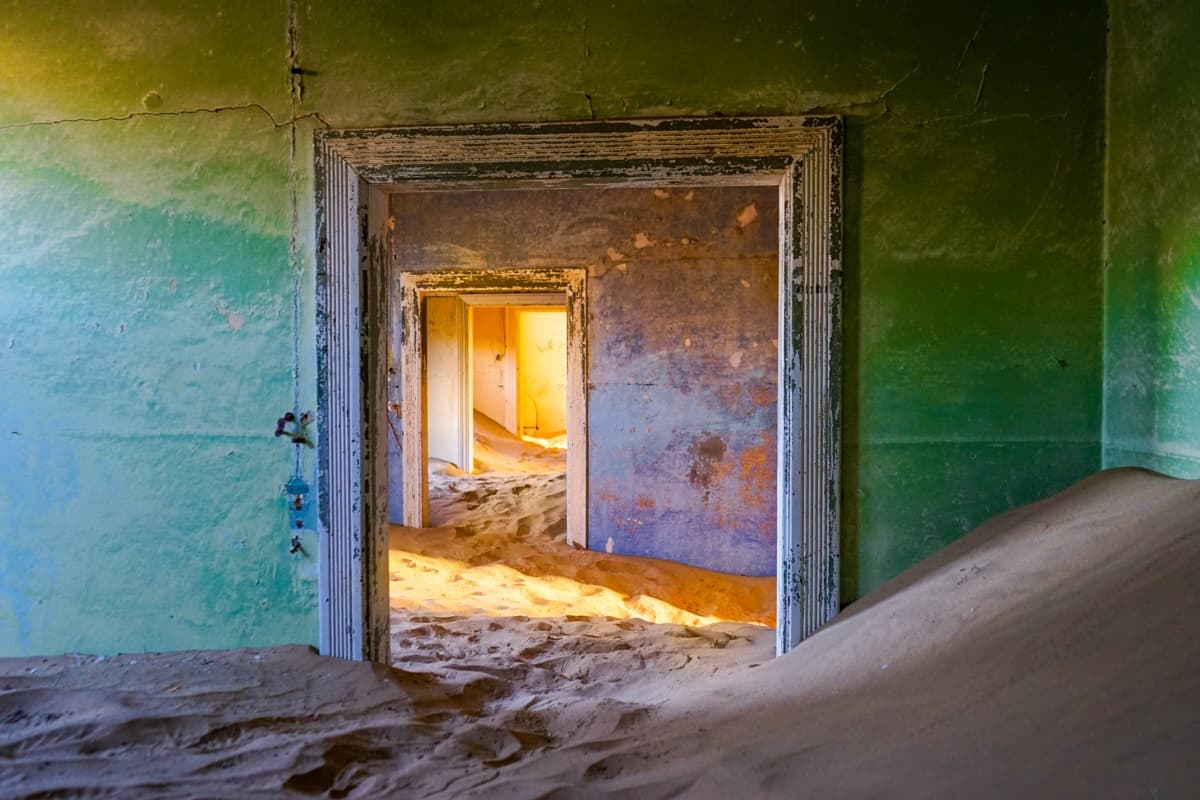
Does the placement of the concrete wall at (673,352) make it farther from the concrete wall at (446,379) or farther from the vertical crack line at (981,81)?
the concrete wall at (446,379)

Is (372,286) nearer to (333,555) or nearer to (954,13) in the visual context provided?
(333,555)

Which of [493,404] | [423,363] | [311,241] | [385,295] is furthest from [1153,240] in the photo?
[493,404]

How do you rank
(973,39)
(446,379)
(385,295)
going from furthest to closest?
(446,379) → (385,295) → (973,39)

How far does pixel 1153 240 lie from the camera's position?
232 centimetres

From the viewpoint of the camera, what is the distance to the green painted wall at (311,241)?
8.38 feet

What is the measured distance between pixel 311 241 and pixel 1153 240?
2813 mm

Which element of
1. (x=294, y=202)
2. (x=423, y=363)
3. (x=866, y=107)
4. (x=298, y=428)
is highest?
(x=866, y=107)

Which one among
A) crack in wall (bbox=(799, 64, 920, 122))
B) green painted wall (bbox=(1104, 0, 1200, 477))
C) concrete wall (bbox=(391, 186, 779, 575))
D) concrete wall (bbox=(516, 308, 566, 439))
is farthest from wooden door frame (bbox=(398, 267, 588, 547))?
concrete wall (bbox=(516, 308, 566, 439))

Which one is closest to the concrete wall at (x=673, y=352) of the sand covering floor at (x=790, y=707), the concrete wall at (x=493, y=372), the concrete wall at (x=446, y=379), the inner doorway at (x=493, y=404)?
the inner doorway at (x=493, y=404)

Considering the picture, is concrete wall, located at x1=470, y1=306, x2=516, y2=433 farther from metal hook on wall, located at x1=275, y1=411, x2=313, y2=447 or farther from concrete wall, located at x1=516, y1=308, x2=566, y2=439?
metal hook on wall, located at x1=275, y1=411, x2=313, y2=447

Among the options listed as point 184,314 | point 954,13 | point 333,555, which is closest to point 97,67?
point 184,314

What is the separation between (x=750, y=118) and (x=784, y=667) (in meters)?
1.87

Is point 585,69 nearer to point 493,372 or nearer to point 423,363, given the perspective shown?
point 423,363

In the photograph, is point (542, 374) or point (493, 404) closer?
point (493, 404)
